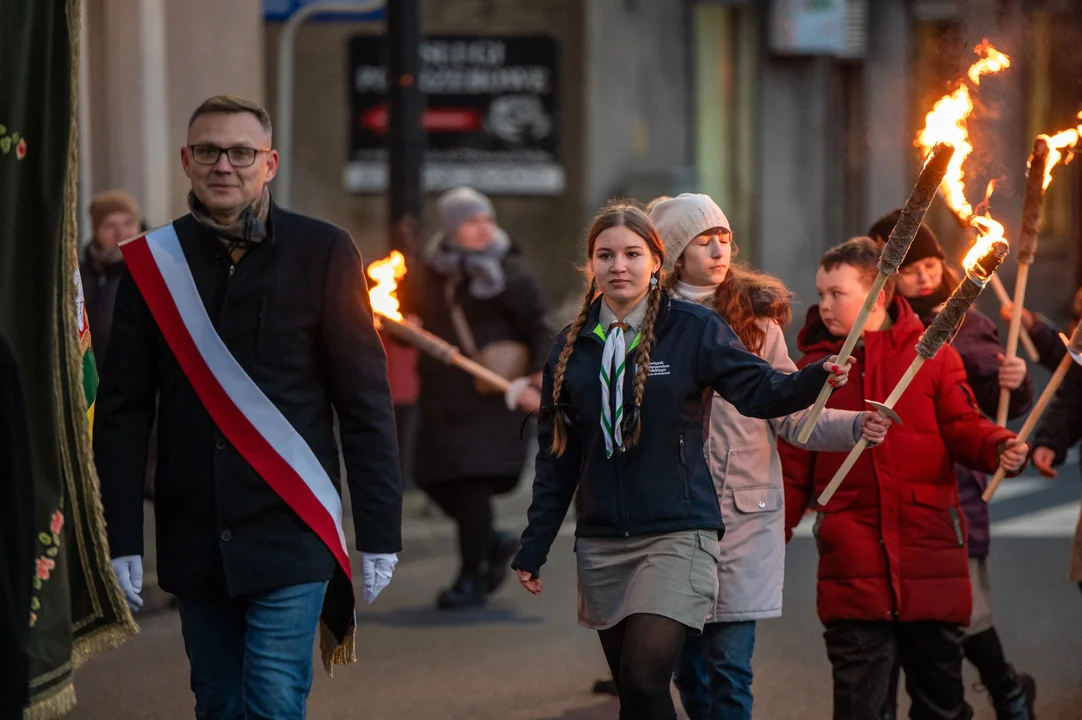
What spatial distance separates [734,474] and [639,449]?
0.67 m

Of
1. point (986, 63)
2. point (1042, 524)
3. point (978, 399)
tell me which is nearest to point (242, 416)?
point (986, 63)

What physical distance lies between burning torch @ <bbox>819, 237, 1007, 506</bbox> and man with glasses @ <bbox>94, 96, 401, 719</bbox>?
1309 mm

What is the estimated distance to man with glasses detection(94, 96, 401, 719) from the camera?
456 centimetres

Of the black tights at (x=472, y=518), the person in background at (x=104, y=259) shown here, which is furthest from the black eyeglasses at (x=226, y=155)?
the black tights at (x=472, y=518)

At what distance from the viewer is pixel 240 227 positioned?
462 cm

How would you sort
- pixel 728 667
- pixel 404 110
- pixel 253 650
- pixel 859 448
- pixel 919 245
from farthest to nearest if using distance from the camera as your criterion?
1. pixel 404 110
2. pixel 919 245
3. pixel 728 667
4. pixel 859 448
5. pixel 253 650

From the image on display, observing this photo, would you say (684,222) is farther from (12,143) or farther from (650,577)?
(12,143)

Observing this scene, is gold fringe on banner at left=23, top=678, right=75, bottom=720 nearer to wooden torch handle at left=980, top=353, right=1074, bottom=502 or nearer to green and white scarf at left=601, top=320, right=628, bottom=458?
green and white scarf at left=601, top=320, right=628, bottom=458

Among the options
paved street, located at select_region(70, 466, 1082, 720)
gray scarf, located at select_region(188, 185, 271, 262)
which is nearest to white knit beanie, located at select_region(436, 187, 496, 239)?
paved street, located at select_region(70, 466, 1082, 720)

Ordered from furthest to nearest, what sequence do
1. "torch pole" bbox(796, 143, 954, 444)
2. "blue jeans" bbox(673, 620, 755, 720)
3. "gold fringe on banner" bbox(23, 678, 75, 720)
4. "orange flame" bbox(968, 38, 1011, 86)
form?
"orange flame" bbox(968, 38, 1011, 86)
"blue jeans" bbox(673, 620, 755, 720)
"torch pole" bbox(796, 143, 954, 444)
"gold fringe on banner" bbox(23, 678, 75, 720)

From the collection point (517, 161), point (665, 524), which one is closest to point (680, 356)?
point (665, 524)

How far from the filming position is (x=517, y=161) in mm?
19281

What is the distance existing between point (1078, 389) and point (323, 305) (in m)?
3.20

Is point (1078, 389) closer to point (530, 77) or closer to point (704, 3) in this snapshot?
point (530, 77)
